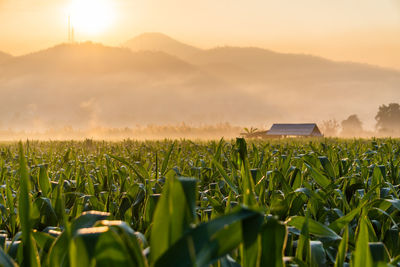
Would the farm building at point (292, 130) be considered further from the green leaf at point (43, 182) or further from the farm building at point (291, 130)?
the green leaf at point (43, 182)

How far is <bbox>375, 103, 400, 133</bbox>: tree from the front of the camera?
11494cm

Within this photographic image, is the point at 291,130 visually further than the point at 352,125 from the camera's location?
No

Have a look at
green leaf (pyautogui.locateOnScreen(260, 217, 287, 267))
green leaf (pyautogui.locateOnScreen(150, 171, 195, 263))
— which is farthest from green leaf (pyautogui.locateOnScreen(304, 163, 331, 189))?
green leaf (pyautogui.locateOnScreen(150, 171, 195, 263))

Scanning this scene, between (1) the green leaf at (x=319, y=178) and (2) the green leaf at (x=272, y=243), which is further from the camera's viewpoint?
(1) the green leaf at (x=319, y=178)

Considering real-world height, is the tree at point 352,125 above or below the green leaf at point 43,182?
above

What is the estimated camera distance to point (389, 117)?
116 m

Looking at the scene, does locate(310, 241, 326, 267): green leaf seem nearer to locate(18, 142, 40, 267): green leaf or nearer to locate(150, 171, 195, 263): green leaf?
locate(150, 171, 195, 263): green leaf

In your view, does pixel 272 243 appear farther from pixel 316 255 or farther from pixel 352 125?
pixel 352 125

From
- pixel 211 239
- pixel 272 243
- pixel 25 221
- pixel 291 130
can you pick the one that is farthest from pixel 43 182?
pixel 291 130

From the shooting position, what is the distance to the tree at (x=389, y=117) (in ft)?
377

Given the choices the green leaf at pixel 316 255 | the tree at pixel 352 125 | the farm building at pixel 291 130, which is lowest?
the green leaf at pixel 316 255

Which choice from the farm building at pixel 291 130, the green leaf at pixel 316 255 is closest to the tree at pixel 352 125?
the farm building at pixel 291 130

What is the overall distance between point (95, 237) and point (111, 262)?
0.16 feet

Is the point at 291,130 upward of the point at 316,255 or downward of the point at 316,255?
upward
